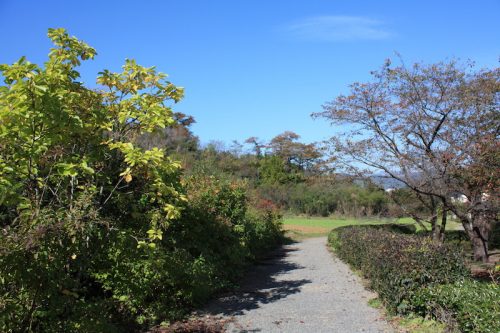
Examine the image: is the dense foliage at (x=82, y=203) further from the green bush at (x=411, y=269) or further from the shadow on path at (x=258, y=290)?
the green bush at (x=411, y=269)

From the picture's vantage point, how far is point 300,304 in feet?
28.2

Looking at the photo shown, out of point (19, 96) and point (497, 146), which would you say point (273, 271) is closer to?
point (497, 146)

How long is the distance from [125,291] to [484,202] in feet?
30.7

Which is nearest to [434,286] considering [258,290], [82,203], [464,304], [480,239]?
[464,304]

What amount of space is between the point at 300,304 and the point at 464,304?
369 cm

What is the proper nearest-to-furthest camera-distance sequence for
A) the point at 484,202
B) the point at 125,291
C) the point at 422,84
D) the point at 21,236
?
the point at 21,236, the point at 125,291, the point at 484,202, the point at 422,84

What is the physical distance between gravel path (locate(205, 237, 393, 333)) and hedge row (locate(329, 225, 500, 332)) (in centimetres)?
57

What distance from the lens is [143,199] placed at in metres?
6.73

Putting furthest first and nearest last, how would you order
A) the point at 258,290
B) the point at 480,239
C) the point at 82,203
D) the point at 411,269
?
1. the point at 480,239
2. the point at 258,290
3. the point at 411,269
4. the point at 82,203

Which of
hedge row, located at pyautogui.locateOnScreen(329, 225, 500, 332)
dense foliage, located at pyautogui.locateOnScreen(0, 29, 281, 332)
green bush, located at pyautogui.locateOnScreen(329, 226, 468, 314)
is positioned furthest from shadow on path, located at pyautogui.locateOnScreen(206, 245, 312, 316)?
green bush, located at pyautogui.locateOnScreen(329, 226, 468, 314)

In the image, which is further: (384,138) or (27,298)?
(384,138)

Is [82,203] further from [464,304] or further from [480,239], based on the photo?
[480,239]

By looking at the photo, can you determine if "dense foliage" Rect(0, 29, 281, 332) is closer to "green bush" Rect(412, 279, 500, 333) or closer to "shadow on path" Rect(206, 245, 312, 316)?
"shadow on path" Rect(206, 245, 312, 316)

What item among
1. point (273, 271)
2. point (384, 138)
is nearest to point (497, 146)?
point (384, 138)
